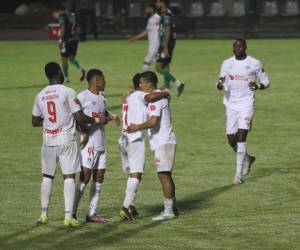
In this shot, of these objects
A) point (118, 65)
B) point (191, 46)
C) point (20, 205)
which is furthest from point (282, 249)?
point (191, 46)

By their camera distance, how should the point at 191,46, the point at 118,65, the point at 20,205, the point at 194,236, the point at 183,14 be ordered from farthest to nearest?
the point at 183,14 < the point at 191,46 < the point at 118,65 < the point at 20,205 < the point at 194,236

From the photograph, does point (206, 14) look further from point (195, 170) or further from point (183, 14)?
point (195, 170)

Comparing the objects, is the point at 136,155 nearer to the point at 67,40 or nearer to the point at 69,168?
the point at 69,168

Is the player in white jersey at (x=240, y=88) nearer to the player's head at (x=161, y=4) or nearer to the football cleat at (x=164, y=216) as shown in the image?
the football cleat at (x=164, y=216)

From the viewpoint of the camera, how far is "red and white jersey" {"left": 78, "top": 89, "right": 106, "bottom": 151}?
47.1ft

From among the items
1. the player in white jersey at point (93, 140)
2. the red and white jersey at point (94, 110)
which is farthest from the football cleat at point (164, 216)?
the red and white jersey at point (94, 110)

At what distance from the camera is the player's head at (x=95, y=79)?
14.4 m

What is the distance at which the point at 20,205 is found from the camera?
53.1ft

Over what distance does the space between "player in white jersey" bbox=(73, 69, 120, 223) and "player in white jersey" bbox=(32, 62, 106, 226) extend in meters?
0.22

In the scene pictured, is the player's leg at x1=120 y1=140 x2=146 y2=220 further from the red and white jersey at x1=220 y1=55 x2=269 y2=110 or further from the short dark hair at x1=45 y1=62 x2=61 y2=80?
the red and white jersey at x1=220 y1=55 x2=269 y2=110

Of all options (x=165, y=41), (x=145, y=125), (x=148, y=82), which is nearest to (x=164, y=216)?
(x=145, y=125)

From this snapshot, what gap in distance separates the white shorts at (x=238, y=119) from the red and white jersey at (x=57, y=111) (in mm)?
4793

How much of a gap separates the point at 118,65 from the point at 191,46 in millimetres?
10685

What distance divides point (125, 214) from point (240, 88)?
449 cm
